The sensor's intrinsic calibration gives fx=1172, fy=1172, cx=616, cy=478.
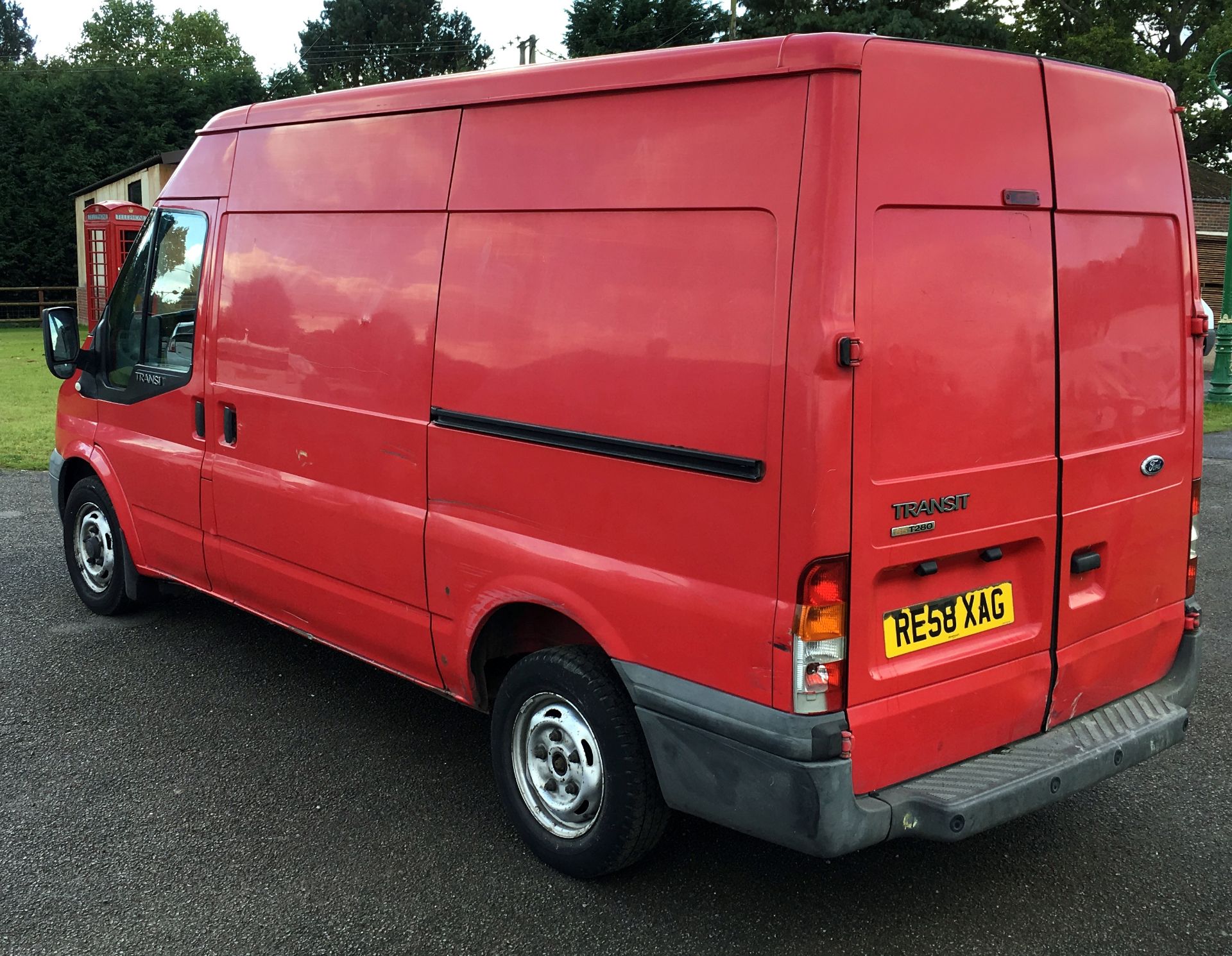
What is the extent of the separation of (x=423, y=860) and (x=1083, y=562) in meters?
2.23

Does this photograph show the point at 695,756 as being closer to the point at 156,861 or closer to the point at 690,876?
the point at 690,876

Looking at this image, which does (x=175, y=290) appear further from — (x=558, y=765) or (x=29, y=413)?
(x=29, y=413)

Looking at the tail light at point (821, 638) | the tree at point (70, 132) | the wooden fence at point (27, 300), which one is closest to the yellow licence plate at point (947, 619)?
the tail light at point (821, 638)

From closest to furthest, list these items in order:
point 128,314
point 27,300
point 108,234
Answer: point 128,314
point 108,234
point 27,300

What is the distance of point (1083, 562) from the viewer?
3.46 m

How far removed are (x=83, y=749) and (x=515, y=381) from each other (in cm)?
238

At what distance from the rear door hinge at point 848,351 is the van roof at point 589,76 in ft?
2.15

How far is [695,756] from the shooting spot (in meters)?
3.17

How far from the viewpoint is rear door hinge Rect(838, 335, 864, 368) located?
282 cm

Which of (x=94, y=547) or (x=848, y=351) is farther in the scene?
(x=94, y=547)

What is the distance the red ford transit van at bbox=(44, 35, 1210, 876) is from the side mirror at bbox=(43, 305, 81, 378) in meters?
1.68

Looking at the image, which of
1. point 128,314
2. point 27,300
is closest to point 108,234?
point 27,300

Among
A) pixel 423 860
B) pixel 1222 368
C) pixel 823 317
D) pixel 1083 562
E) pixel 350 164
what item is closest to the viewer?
pixel 823 317

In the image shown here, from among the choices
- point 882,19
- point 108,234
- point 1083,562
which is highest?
point 882,19
